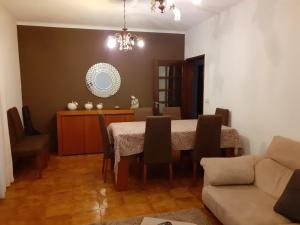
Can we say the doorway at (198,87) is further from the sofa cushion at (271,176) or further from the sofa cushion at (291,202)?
the sofa cushion at (291,202)

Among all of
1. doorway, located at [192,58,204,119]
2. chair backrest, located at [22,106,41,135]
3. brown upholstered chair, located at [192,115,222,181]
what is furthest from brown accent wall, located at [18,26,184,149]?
brown upholstered chair, located at [192,115,222,181]

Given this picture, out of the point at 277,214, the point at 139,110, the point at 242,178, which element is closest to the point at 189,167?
the point at 139,110

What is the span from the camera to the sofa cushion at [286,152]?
7.56ft

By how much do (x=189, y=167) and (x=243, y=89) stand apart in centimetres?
156

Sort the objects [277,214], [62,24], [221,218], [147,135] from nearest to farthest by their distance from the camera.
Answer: [277,214] → [221,218] → [147,135] → [62,24]

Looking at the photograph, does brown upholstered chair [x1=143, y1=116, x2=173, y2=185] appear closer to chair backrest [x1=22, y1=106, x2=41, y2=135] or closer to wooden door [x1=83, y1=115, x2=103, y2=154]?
wooden door [x1=83, y1=115, x2=103, y2=154]

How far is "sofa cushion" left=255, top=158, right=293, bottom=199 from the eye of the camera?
2.31 m

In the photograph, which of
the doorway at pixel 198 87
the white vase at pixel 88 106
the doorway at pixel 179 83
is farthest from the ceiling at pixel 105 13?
the white vase at pixel 88 106

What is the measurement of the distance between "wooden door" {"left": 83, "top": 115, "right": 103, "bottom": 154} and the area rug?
2638mm

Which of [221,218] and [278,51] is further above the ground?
[278,51]

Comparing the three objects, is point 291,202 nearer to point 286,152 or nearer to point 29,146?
point 286,152

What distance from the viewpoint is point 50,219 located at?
256 centimetres

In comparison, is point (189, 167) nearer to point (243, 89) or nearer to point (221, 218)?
point (243, 89)

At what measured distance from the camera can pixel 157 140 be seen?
125 inches
